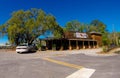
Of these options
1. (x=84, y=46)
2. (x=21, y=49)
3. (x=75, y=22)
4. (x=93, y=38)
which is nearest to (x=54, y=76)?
(x=21, y=49)

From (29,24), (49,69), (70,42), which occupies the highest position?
(29,24)

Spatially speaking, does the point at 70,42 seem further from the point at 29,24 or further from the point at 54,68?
the point at 54,68

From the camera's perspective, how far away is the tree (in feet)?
117

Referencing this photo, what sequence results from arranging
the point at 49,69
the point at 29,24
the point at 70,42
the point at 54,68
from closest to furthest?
the point at 49,69 → the point at 54,68 → the point at 29,24 → the point at 70,42

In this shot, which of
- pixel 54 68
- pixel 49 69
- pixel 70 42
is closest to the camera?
pixel 49 69

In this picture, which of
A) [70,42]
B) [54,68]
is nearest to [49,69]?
[54,68]

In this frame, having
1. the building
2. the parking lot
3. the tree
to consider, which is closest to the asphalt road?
the parking lot

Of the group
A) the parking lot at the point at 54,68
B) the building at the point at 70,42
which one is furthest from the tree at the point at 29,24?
the parking lot at the point at 54,68

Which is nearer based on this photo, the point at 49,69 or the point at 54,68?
the point at 49,69

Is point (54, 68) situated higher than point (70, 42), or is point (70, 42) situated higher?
point (70, 42)

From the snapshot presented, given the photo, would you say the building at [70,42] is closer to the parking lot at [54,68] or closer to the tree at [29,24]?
the tree at [29,24]

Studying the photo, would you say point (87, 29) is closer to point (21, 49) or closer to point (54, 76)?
point (21, 49)

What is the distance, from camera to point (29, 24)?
35.5m

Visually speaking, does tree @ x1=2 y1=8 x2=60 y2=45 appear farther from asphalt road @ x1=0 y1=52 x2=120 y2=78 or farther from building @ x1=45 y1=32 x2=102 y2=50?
asphalt road @ x1=0 y1=52 x2=120 y2=78
